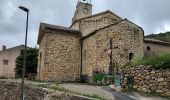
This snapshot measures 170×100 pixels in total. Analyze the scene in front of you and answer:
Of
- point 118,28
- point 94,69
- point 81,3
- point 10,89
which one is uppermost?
point 81,3

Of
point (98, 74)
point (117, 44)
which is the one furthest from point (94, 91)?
point (117, 44)

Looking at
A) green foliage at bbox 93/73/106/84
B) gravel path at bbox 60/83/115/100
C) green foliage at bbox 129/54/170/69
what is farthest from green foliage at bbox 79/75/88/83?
green foliage at bbox 129/54/170/69

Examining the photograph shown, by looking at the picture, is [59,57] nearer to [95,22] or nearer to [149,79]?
[95,22]

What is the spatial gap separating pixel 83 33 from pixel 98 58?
4822mm

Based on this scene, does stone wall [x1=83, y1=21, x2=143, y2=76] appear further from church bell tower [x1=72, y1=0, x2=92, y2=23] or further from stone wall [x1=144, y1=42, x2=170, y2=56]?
church bell tower [x1=72, y1=0, x2=92, y2=23]

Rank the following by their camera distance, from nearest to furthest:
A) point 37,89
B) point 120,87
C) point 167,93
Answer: point 167,93 < point 120,87 < point 37,89

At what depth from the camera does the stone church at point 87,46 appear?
2564cm

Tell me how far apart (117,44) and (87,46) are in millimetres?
3135

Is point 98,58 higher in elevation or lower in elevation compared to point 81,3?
lower

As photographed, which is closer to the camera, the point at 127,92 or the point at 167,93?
the point at 167,93

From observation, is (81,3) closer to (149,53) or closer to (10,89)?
(149,53)

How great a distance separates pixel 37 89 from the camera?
Result: 773 inches

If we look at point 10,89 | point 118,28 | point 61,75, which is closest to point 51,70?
point 61,75

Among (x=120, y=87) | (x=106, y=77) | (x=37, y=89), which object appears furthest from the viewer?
(x=106, y=77)
